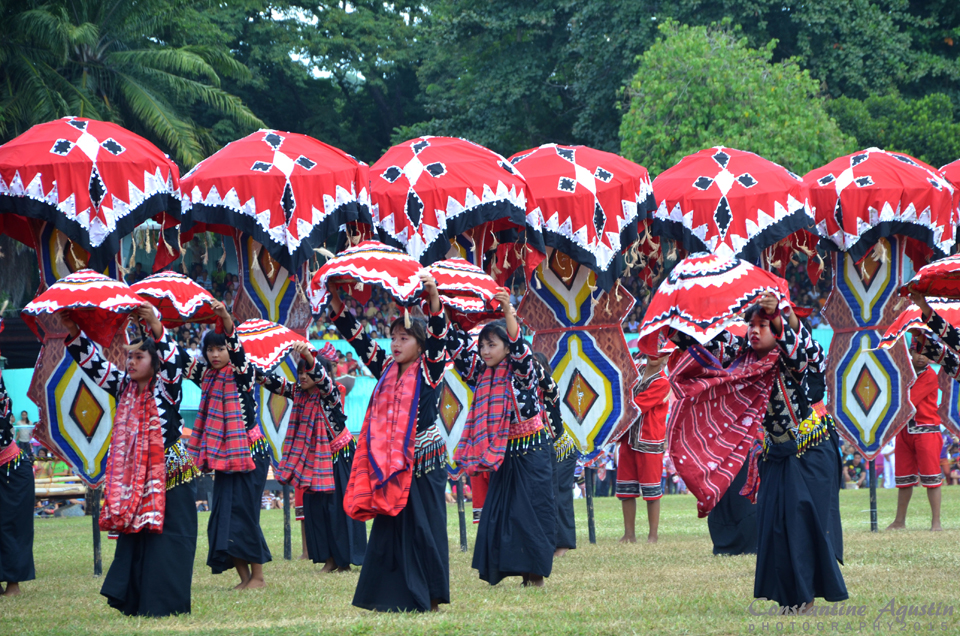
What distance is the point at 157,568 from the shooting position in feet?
18.2

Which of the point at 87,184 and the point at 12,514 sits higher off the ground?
the point at 87,184

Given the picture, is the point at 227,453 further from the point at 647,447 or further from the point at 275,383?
the point at 647,447

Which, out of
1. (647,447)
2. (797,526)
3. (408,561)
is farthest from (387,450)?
(647,447)

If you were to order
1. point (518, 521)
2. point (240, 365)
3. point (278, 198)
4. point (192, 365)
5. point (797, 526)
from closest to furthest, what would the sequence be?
1. point (797, 526)
2. point (192, 365)
3. point (240, 365)
4. point (518, 521)
5. point (278, 198)

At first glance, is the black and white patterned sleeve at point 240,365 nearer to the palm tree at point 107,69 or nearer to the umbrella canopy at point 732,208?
the umbrella canopy at point 732,208

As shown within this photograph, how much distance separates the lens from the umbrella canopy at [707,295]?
4.83 meters

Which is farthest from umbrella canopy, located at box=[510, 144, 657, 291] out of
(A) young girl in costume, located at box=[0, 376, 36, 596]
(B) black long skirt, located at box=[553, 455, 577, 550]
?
(A) young girl in costume, located at box=[0, 376, 36, 596]

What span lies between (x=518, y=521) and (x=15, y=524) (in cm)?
312

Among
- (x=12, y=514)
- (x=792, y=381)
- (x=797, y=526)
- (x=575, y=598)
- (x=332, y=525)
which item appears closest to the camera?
(x=797, y=526)

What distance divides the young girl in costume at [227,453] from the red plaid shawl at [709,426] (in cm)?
246

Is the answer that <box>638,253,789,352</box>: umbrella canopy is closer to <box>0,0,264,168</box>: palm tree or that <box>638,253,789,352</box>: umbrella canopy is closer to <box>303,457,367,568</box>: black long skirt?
<box>303,457,367,568</box>: black long skirt

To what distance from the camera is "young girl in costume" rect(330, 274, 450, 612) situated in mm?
5465

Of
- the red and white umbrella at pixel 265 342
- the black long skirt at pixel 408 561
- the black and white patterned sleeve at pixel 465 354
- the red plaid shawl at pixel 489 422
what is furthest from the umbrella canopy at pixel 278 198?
the black long skirt at pixel 408 561

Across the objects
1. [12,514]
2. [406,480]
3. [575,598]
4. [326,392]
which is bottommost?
[575,598]
